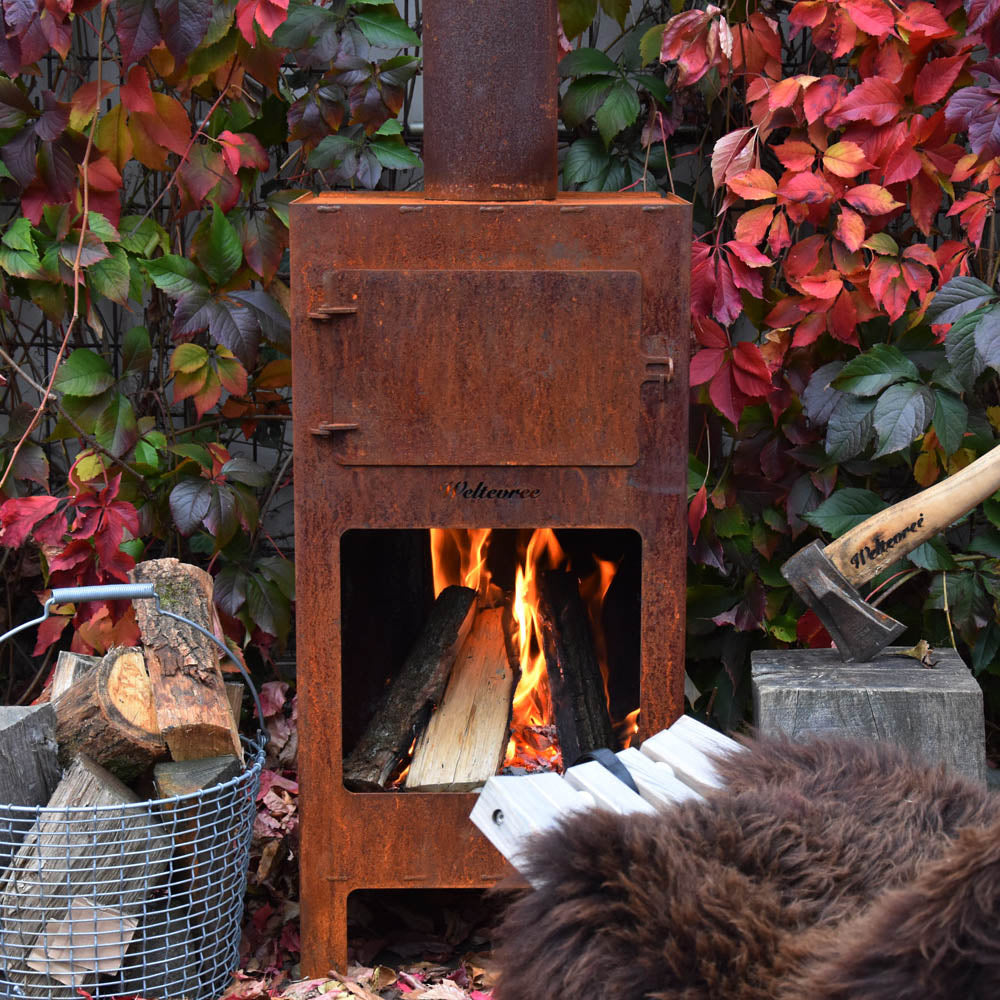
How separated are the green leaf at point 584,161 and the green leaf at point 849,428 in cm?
78

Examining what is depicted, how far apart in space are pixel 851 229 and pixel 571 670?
38.9 inches

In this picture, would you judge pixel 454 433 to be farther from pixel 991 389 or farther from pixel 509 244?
pixel 991 389

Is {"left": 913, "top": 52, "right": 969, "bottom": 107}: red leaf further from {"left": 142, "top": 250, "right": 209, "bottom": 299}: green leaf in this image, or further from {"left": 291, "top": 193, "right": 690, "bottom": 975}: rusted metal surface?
{"left": 142, "top": 250, "right": 209, "bottom": 299}: green leaf

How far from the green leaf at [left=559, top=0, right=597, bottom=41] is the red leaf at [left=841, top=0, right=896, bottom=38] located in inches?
21.4

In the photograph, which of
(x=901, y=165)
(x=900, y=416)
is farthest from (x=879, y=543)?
(x=901, y=165)

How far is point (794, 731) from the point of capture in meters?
1.92

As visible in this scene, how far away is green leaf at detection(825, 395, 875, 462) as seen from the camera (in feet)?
7.75

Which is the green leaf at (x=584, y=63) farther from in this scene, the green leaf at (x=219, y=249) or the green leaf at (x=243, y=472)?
the green leaf at (x=243, y=472)

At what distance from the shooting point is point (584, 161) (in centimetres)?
274

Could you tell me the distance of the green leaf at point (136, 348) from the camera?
2680mm

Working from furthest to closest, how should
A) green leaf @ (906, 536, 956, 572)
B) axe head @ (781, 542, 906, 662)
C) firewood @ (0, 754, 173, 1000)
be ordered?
green leaf @ (906, 536, 956, 572)
axe head @ (781, 542, 906, 662)
firewood @ (0, 754, 173, 1000)

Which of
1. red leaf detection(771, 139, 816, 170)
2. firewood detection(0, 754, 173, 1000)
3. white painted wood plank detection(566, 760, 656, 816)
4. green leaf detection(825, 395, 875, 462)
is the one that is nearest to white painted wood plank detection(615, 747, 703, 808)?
white painted wood plank detection(566, 760, 656, 816)

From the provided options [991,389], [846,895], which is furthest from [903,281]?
[846,895]

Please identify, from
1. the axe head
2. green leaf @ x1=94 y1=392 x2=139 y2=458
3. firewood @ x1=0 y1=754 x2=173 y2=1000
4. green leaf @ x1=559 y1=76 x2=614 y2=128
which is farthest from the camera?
green leaf @ x1=559 y1=76 x2=614 y2=128
